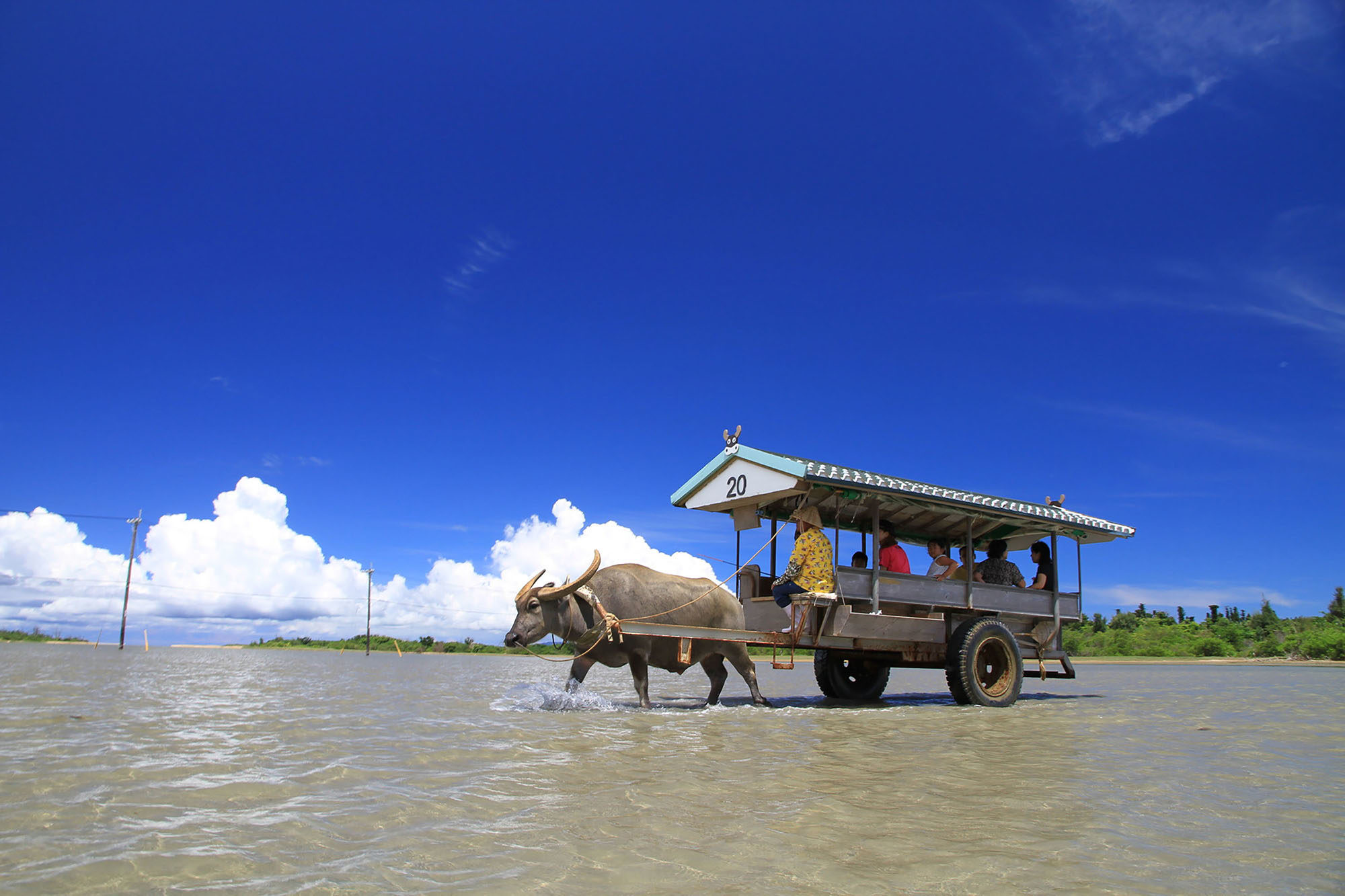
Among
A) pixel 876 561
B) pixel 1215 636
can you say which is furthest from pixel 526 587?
pixel 1215 636

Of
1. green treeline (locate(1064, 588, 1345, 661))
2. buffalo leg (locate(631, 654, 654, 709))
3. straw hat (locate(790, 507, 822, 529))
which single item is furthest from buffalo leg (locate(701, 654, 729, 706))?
green treeline (locate(1064, 588, 1345, 661))

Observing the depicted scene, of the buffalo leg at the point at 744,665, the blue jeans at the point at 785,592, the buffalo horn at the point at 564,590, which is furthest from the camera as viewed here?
the blue jeans at the point at 785,592

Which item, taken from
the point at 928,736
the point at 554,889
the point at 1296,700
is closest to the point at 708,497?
the point at 928,736

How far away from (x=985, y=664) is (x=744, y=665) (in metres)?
4.06

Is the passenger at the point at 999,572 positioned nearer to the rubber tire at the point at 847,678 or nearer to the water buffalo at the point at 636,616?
the rubber tire at the point at 847,678

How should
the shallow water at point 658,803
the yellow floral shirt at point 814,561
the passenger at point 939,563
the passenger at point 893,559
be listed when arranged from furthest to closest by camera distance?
the passenger at point 939,563, the passenger at point 893,559, the yellow floral shirt at point 814,561, the shallow water at point 658,803

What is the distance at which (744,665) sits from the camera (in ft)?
33.8

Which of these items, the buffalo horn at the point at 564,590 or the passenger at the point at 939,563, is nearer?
A: the buffalo horn at the point at 564,590

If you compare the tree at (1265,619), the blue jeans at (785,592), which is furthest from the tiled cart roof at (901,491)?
the tree at (1265,619)

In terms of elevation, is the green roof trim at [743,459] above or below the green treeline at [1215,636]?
above

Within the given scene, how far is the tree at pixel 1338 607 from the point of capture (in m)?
58.0

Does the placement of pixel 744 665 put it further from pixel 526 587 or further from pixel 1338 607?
pixel 1338 607

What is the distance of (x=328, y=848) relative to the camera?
332cm

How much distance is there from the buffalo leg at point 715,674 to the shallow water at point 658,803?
132 cm
